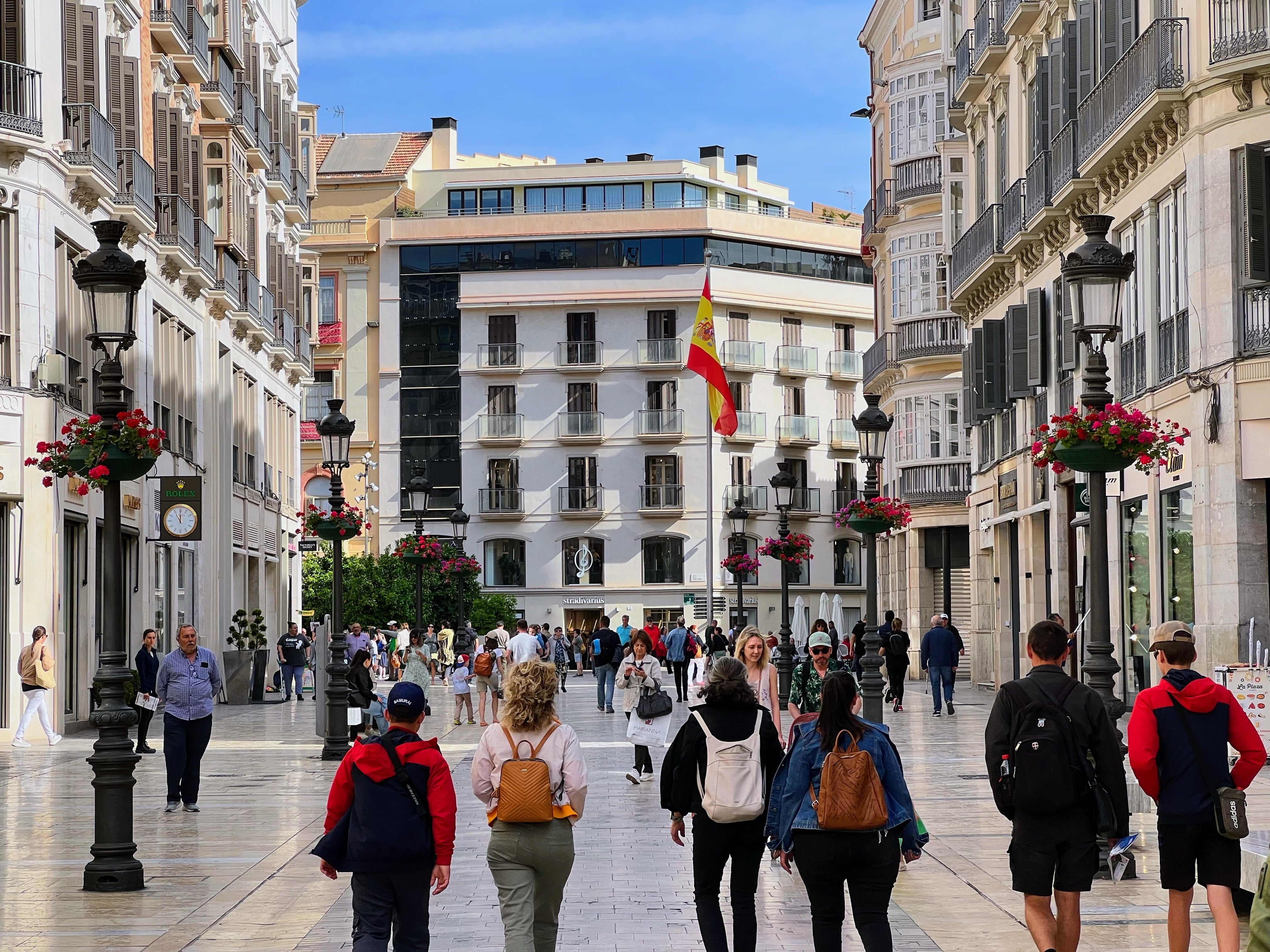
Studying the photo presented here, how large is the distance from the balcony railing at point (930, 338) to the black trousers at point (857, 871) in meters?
41.6

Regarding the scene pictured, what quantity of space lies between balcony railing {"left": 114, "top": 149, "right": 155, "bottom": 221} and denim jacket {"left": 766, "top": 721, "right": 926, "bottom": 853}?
2453cm

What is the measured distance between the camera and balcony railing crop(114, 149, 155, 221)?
3167cm

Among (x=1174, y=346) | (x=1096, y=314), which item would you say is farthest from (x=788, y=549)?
(x=1096, y=314)

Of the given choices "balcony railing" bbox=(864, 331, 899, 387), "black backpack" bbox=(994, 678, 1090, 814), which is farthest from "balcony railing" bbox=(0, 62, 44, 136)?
"balcony railing" bbox=(864, 331, 899, 387)

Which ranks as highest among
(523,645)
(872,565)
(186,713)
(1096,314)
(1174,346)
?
(1174,346)

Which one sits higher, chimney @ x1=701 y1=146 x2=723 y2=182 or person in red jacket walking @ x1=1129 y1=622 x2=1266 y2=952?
chimney @ x1=701 y1=146 x2=723 y2=182

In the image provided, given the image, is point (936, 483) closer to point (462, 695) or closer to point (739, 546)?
point (739, 546)

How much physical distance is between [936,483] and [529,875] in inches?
1646

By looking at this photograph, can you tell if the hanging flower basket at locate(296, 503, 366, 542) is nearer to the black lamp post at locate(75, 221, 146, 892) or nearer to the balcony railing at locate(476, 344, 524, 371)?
the black lamp post at locate(75, 221, 146, 892)

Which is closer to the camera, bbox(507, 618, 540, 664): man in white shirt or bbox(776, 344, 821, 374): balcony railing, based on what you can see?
bbox(507, 618, 540, 664): man in white shirt

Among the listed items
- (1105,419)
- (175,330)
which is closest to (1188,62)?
(1105,419)

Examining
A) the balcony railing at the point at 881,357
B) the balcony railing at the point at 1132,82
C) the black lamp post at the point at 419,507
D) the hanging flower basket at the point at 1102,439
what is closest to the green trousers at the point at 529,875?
the hanging flower basket at the point at 1102,439

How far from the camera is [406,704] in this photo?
8.29 m

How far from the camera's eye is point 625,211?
78750 mm
